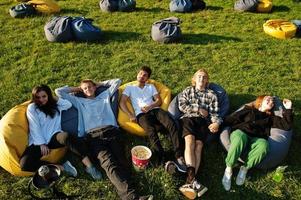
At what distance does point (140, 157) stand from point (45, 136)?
153 centimetres

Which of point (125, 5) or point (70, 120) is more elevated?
point (125, 5)

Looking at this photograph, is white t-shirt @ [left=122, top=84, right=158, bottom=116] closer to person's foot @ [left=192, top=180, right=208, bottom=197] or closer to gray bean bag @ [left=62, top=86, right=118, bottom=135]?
gray bean bag @ [left=62, top=86, right=118, bottom=135]

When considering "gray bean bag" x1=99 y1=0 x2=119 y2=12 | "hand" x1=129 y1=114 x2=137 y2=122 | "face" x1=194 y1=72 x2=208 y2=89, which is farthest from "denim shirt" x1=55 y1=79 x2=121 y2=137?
"gray bean bag" x1=99 y1=0 x2=119 y2=12

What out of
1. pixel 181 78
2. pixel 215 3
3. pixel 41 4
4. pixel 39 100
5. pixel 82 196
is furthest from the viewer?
pixel 215 3

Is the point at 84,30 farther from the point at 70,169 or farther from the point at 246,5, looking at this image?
the point at 246,5

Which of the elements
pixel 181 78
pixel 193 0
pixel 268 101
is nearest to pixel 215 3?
pixel 193 0

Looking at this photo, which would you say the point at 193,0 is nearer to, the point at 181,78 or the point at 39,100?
the point at 181,78

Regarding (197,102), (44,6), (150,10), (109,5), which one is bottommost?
(197,102)

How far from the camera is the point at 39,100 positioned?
6430 millimetres

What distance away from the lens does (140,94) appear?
7.34 metres

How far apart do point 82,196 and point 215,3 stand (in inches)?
346

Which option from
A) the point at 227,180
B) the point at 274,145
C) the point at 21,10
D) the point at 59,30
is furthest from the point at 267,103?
the point at 21,10

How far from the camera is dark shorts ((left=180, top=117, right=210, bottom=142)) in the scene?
21.4 ft

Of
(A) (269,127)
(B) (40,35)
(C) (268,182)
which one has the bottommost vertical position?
(C) (268,182)
